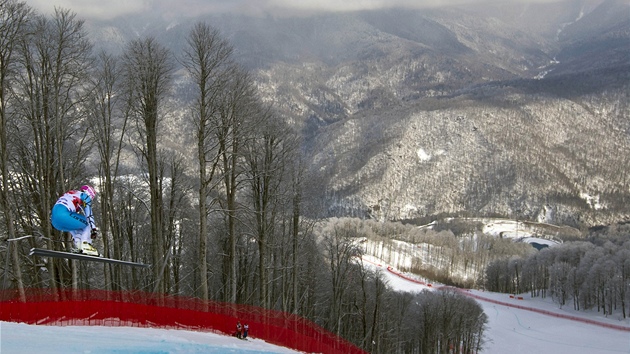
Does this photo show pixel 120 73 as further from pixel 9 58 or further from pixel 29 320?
pixel 29 320

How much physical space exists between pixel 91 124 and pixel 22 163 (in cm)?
340

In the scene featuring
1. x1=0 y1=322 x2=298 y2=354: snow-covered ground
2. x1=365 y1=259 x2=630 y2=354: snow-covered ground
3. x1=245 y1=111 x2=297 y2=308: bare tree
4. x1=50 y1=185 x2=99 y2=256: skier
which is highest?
x1=245 y1=111 x2=297 y2=308: bare tree

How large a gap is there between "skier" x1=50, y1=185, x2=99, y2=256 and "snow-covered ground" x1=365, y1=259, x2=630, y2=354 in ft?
185

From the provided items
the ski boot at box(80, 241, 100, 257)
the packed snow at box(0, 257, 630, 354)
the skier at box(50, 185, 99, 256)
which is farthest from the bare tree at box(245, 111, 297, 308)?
the ski boot at box(80, 241, 100, 257)

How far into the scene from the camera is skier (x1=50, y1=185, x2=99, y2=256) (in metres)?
10.6

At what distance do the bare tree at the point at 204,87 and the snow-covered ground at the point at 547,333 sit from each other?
50.3 meters

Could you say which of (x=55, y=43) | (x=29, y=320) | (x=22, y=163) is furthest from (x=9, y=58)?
(x=29, y=320)

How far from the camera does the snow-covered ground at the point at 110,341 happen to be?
10.7 meters

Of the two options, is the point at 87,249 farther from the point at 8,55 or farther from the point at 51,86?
the point at 51,86

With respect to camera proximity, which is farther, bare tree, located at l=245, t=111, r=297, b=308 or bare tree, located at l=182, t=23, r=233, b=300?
bare tree, located at l=245, t=111, r=297, b=308

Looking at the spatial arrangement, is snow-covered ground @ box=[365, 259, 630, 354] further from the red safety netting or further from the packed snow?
the red safety netting

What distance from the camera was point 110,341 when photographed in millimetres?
12422

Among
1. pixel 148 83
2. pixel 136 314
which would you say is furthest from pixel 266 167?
pixel 136 314

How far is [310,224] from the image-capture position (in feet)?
87.2
